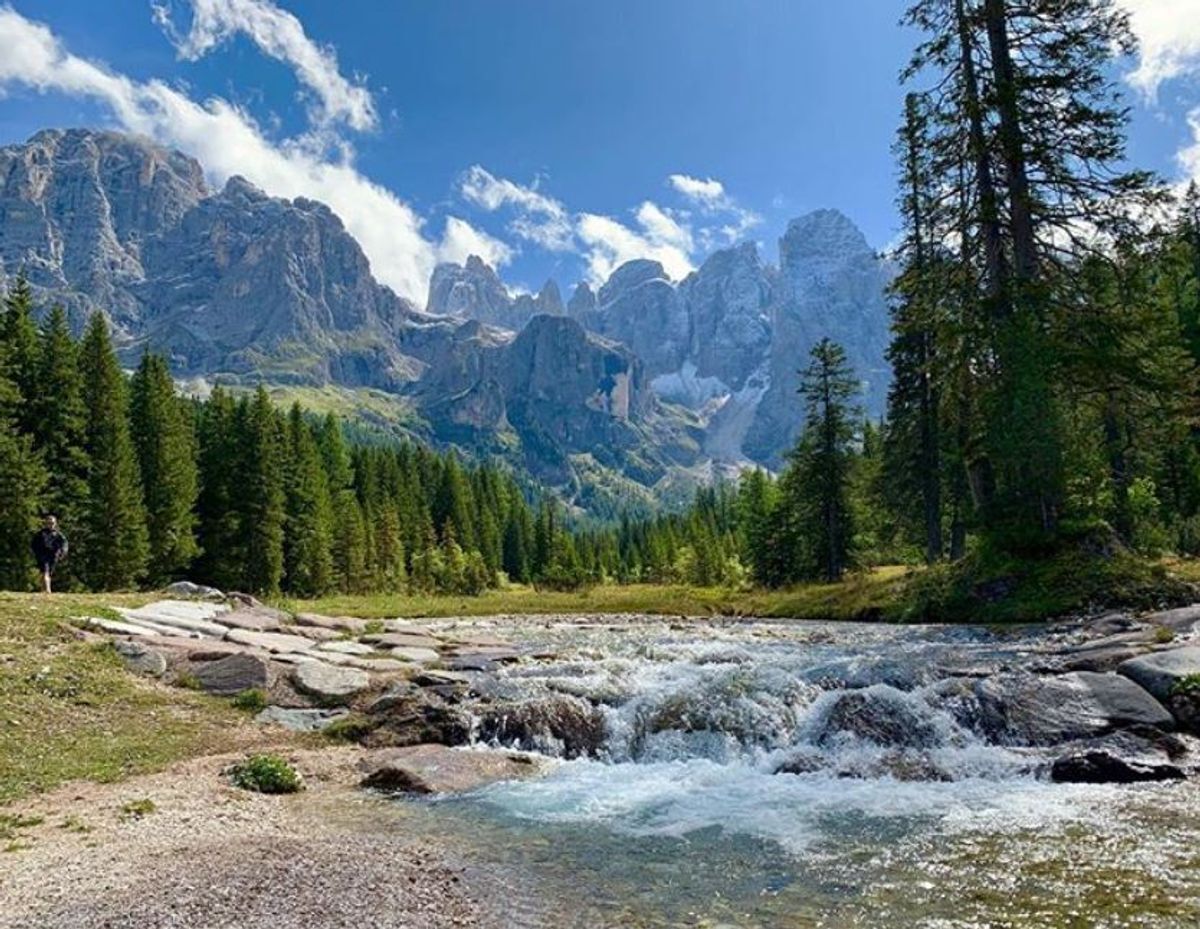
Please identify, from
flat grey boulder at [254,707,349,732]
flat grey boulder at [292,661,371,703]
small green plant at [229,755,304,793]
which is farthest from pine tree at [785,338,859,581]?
small green plant at [229,755,304,793]

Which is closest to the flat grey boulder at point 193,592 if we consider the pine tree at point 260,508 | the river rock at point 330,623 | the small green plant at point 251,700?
the river rock at point 330,623

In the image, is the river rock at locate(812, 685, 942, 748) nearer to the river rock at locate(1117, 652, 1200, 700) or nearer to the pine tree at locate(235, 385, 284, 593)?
the river rock at locate(1117, 652, 1200, 700)

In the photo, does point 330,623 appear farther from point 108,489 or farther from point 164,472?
point 164,472

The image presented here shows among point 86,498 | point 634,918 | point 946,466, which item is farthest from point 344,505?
point 634,918

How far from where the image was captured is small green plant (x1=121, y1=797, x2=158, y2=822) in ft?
35.1

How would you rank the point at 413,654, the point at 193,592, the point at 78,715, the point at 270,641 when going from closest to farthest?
1. the point at 78,715
2. the point at 270,641
3. the point at 413,654
4. the point at 193,592

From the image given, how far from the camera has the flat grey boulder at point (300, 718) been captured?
16.6 meters

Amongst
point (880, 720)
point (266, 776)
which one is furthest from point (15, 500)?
point (880, 720)

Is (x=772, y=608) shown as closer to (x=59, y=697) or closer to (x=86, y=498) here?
(x=59, y=697)

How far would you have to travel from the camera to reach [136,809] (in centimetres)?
1102

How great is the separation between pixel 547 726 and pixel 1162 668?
11407 millimetres

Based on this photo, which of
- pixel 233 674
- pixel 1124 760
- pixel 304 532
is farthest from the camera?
pixel 304 532

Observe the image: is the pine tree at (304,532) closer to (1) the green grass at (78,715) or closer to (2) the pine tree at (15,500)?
(2) the pine tree at (15,500)

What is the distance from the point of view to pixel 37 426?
4797cm
